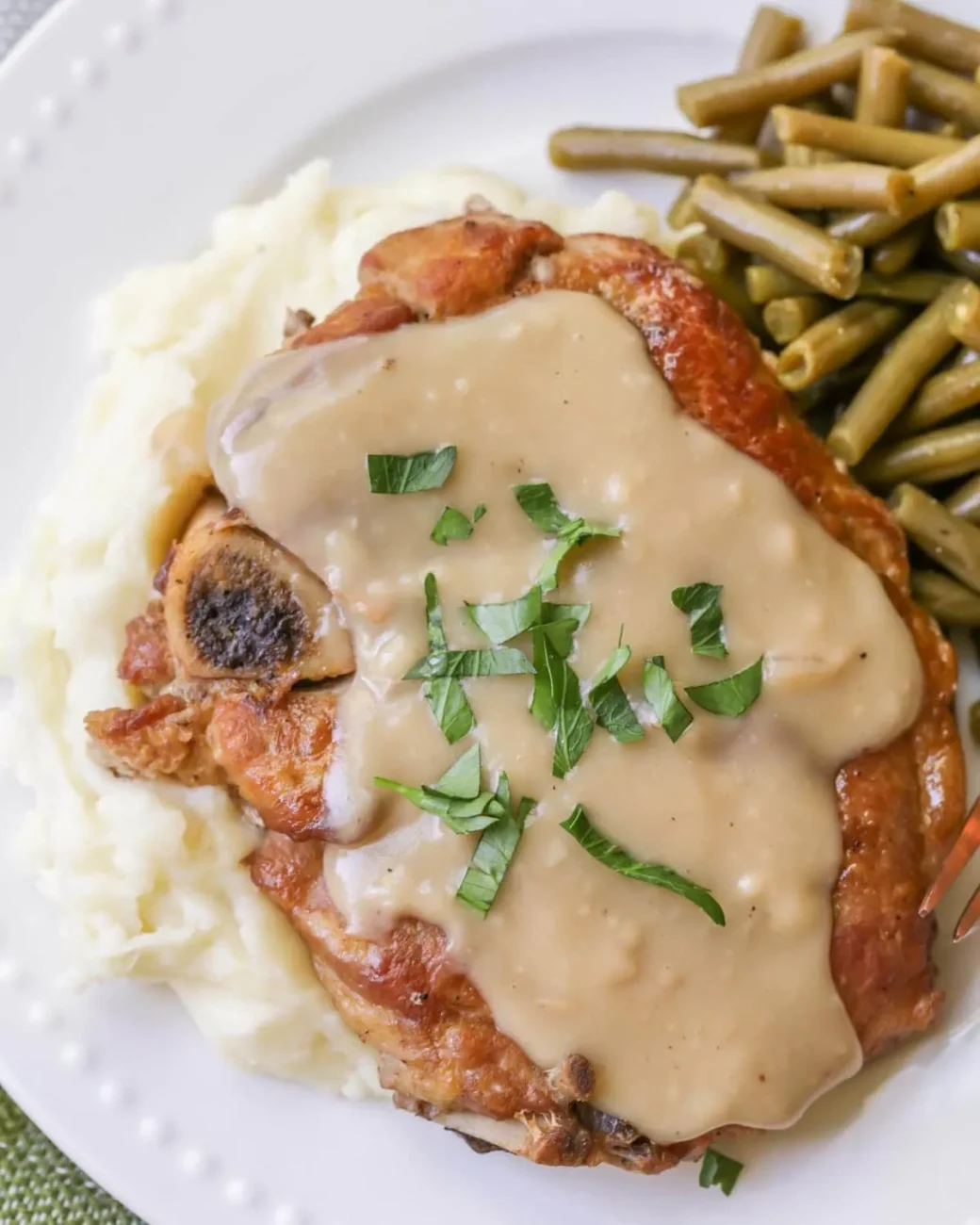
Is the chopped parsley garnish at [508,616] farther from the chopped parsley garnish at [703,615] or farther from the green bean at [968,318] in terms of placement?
the green bean at [968,318]

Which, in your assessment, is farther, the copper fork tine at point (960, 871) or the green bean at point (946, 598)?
the green bean at point (946, 598)

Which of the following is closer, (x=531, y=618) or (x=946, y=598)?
(x=531, y=618)

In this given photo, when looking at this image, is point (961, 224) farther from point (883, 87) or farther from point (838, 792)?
point (838, 792)

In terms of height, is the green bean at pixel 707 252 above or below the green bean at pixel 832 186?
below

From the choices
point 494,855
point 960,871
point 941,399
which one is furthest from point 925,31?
point 494,855

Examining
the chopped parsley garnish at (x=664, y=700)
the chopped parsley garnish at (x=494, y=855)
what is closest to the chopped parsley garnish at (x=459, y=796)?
the chopped parsley garnish at (x=494, y=855)

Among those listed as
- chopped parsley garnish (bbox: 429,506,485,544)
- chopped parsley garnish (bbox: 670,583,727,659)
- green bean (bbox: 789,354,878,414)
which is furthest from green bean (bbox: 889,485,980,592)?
chopped parsley garnish (bbox: 429,506,485,544)

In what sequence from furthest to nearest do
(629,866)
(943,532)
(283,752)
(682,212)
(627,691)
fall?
1. (682,212)
2. (943,532)
3. (283,752)
4. (627,691)
5. (629,866)
